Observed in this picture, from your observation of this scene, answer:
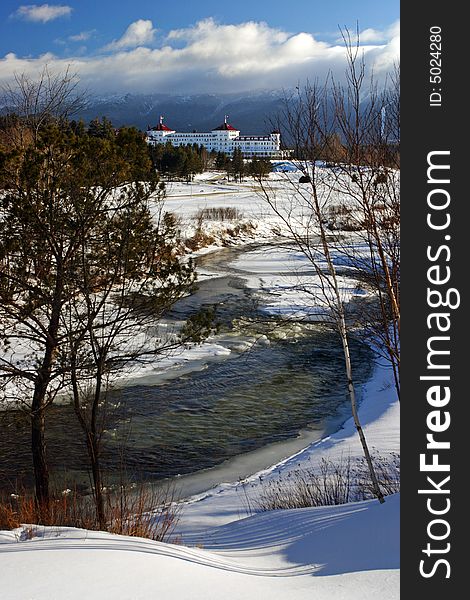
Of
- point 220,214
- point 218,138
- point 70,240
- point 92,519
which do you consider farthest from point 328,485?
point 218,138

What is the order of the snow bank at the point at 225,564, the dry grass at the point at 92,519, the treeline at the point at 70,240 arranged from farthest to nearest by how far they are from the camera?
the treeline at the point at 70,240
the dry grass at the point at 92,519
the snow bank at the point at 225,564

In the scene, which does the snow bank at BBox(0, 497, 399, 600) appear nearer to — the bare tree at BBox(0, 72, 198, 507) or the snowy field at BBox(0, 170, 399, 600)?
the snowy field at BBox(0, 170, 399, 600)

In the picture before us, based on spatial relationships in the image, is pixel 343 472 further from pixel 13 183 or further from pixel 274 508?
pixel 13 183

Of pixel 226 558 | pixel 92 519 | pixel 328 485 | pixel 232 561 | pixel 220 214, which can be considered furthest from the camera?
pixel 220 214

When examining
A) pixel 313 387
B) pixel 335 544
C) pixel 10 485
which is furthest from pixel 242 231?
pixel 335 544

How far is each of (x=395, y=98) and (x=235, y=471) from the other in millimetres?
6591

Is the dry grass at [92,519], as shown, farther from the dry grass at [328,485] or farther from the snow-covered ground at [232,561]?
the dry grass at [328,485]

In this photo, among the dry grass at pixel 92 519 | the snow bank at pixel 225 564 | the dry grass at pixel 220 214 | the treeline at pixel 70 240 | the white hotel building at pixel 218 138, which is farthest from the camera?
the white hotel building at pixel 218 138

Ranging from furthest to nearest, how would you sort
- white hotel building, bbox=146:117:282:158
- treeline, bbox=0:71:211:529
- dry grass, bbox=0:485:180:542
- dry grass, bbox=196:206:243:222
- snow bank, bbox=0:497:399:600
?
white hotel building, bbox=146:117:282:158, dry grass, bbox=196:206:243:222, treeline, bbox=0:71:211:529, dry grass, bbox=0:485:180:542, snow bank, bbox=0:497:399:600

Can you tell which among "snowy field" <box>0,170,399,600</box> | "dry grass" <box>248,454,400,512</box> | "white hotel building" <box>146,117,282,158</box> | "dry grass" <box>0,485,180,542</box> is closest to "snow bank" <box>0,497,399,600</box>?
"snowy field" <box>0,170,399,600</box>

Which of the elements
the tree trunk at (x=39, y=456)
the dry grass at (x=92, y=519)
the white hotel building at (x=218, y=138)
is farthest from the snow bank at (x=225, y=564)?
the white hotel building at (x=218, y=138)

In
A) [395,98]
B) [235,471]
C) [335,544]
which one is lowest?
[235,471]

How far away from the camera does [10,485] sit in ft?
33.6

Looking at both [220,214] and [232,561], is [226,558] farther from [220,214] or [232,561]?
[220,214]
